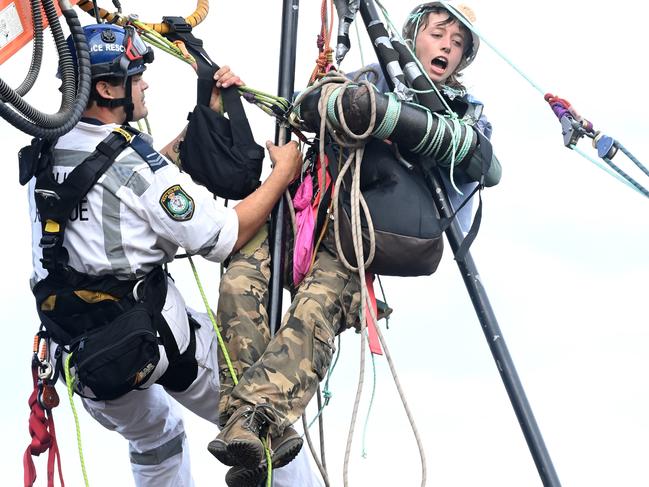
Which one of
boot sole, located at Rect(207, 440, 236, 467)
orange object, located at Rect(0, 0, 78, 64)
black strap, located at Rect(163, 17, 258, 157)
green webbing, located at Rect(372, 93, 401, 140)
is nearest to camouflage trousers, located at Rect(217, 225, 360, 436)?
boot sole, located at Rect(207, 440, 236, 467)

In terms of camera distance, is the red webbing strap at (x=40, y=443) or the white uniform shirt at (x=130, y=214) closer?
the white uniform shirt at (x=130, y=214)

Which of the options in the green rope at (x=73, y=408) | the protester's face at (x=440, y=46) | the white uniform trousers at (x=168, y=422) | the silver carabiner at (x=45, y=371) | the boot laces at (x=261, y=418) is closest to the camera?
the boot laces at (x=261, y=418)

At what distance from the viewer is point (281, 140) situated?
6.88 metres

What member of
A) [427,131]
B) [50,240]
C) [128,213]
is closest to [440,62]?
[427,131]

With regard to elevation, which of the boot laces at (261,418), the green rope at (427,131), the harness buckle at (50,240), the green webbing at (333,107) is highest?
the green webbing at (333,107)

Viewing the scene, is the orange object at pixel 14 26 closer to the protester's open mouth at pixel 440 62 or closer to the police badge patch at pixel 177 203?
the police badge patch at pixel 177 203

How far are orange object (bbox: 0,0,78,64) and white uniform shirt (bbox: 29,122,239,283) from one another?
0.51 metres

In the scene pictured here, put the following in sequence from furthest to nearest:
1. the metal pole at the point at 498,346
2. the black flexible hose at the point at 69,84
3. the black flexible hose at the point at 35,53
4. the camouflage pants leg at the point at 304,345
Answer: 1. the metal pole at the point at 498,346
2. the camouflage pants leg at the point at 304,345
3. the black flexible hose at the point at 35,53
4. the black flexible hose at the point at 69,84

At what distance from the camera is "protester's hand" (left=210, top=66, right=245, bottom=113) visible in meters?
6.82

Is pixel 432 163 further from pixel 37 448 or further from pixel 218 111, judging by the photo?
pixel 37 448

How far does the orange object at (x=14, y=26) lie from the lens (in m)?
5.89

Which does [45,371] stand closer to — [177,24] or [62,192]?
[62,192]

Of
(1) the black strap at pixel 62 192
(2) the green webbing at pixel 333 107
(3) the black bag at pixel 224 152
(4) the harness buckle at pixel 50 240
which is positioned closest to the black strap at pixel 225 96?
(3) the black bag at pixel 224 152

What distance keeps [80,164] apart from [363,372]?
1.58 metres
